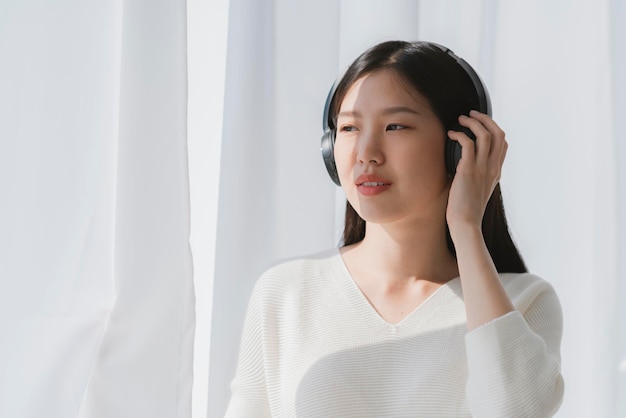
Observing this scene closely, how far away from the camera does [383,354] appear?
1.26 metres

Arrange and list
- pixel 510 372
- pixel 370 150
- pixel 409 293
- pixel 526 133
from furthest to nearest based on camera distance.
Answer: pixel 526 133, pixel 409 293, pixel 370 150, pixel 510 372

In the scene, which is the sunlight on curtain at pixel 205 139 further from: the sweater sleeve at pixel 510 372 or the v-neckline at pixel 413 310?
the sweater sleeve at pixel 510 372

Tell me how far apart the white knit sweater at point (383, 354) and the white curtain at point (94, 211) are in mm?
186

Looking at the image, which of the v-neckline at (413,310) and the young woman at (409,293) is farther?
the v-neckline at (413,310)

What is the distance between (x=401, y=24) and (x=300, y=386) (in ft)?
2.70

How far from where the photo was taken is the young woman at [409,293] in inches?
45.6

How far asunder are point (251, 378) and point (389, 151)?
43 cm

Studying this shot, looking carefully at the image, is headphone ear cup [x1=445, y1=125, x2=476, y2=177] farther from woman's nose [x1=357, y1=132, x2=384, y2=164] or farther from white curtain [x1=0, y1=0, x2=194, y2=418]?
white curtain [x1=0, y1=0, x2=194, y2=418]

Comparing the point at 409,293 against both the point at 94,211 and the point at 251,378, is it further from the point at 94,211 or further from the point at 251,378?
the point at 94,211

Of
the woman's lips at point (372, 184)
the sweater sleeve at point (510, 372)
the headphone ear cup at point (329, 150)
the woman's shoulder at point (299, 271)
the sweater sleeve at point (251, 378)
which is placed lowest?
the sweater sleeve at point (251, 378)

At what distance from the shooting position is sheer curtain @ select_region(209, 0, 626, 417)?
65.6 inches

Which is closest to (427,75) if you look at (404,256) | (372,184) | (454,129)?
(454,129)

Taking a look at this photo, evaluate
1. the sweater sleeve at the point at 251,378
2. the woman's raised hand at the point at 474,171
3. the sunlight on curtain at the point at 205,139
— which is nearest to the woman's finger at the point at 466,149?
the woman's raised hand at the point at 474,171

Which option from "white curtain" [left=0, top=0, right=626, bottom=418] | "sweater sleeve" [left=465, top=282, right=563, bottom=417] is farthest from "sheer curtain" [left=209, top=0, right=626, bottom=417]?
"sweater sleeve" [left=465, top=282, right=563, bottom=417]
